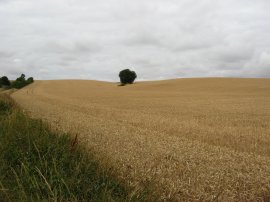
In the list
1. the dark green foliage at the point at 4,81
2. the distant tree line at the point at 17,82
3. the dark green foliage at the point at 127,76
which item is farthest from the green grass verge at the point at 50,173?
the dark green foliage at the point at 4,81

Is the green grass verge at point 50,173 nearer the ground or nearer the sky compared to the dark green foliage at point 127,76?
nearer the ground

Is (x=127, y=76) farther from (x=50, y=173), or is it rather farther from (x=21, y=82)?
(x=50, y=173)

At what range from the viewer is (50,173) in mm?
4523

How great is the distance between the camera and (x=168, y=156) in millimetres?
7625

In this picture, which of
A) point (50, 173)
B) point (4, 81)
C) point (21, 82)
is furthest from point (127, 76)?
point (50, 173)

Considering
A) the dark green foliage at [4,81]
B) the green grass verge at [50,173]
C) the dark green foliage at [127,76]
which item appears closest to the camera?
the green grass verge at [50,173]

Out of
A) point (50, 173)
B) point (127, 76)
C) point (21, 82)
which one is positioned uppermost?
point (127, 76)

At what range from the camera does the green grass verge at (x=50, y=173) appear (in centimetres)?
428

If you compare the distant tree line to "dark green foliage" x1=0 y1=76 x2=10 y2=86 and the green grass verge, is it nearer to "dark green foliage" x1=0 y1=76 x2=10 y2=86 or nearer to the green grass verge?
"dark green foliage" x1=0 y1=76 x2=10 y2=86

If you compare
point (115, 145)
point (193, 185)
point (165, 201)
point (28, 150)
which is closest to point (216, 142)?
point (115, 145)

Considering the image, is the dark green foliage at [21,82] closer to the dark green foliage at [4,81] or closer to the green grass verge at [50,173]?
the dark green foliage at [4,81]

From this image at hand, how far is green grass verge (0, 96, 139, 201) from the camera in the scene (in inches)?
168

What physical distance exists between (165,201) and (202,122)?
1007 cm

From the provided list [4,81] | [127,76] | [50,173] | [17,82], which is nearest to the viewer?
[50,173]
